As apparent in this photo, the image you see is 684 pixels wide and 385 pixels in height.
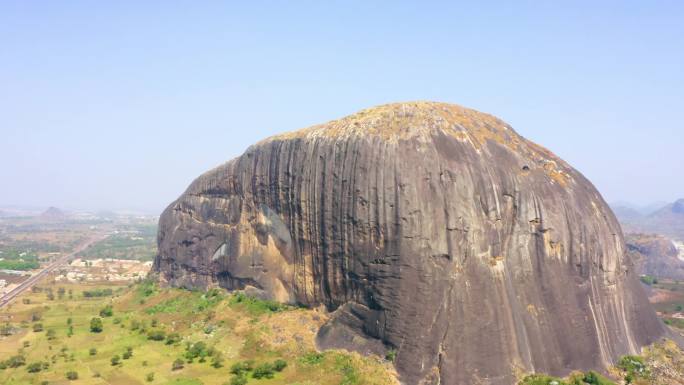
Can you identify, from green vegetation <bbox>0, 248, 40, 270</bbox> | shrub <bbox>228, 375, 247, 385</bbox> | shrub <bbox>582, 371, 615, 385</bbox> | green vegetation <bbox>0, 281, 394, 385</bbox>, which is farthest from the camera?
green vegetation <bbox>0, 248, 40, 270</bbox>

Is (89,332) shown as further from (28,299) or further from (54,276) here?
(54,276)

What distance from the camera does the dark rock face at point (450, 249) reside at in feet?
92.7

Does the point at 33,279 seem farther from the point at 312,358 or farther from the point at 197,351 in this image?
the point at 312,358

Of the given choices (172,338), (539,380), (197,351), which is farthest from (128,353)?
(539,380)

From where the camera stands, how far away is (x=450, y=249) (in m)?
29.5

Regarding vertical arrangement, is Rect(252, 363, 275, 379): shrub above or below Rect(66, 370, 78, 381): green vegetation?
above

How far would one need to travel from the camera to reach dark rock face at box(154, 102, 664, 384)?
28.3 m

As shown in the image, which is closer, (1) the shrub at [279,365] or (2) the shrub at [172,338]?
(1) the shrub at [279,365]

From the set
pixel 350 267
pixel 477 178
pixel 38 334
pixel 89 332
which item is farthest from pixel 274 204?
pixel 38 334

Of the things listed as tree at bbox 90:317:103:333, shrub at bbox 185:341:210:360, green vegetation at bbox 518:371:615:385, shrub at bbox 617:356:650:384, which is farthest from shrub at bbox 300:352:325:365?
tree at bbox 90:317:103:333

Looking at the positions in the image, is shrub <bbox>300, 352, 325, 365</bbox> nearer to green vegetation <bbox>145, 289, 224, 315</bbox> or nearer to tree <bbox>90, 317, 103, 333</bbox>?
green vegetation <bbox>145, 289, 224, 315</bbox>

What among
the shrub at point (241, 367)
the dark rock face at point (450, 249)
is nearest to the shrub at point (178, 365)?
the shrub at point (241, 367)

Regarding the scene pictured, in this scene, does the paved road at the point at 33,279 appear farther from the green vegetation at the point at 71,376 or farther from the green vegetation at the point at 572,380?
the green vegetation at the point at 572,380

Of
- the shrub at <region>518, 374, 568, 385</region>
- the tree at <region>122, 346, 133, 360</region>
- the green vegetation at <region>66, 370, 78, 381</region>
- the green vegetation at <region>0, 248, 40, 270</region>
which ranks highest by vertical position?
the shrub at <region>518, 374, 568, 385</region>
